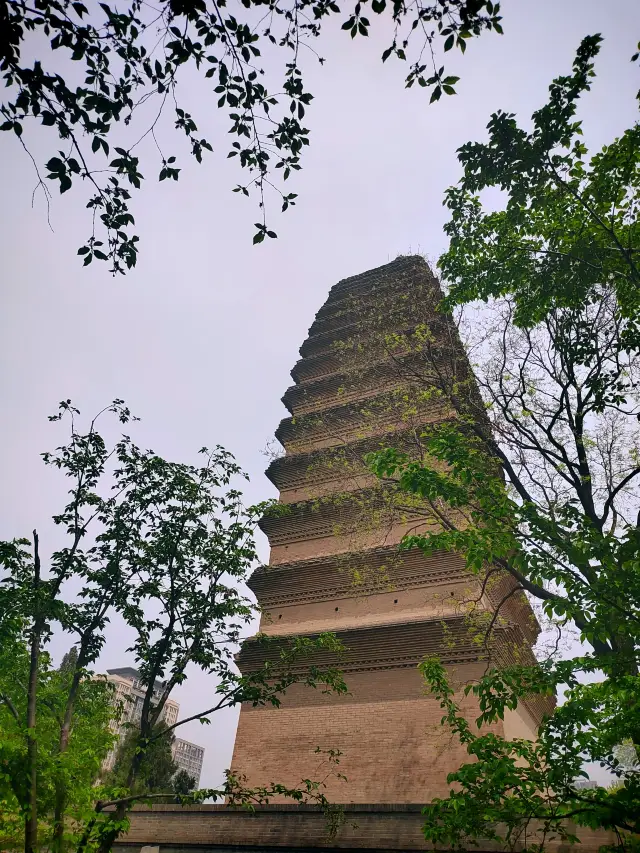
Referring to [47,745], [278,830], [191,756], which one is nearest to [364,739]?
[278,830]

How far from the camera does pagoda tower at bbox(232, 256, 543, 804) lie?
379 inches

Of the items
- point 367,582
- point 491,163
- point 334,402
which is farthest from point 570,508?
point 334,402

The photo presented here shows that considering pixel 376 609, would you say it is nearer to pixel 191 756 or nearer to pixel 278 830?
pixel 278 830

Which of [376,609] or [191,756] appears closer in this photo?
[376,609]

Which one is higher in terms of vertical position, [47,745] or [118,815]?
[47,745]

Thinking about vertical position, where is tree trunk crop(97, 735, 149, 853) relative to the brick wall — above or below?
below

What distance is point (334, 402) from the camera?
15852mm

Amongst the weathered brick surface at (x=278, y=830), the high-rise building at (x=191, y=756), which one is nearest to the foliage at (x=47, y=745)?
the weathered brick surface at (x=278, y=830)

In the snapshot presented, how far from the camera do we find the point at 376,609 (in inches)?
454

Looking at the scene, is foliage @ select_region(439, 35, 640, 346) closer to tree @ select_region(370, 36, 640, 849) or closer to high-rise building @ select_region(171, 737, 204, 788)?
tree @ select_region(370, 36, 640, 849)

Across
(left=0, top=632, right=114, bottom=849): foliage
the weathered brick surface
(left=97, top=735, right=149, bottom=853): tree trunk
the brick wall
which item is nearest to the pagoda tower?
the brick wall

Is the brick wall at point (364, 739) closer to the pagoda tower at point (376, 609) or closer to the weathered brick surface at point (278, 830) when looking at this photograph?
the pagoda tower at point (376, 609)

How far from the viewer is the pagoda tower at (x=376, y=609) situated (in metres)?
9.62

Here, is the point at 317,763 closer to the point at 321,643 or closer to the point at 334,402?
the point at 321,643
